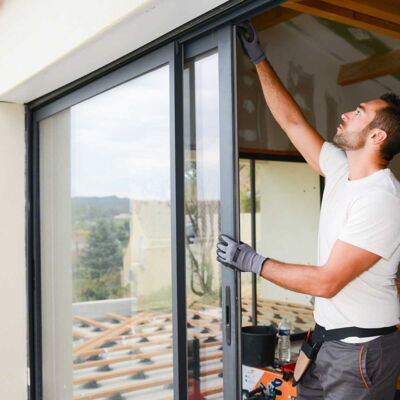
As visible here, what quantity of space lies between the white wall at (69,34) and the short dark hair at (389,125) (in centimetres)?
72

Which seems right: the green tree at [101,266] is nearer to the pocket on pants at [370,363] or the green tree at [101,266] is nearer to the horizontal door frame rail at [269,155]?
the pocket on pants at [370,363]

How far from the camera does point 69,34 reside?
2502mm

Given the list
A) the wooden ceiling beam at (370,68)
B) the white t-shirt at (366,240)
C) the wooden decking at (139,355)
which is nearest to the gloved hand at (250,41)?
the white t-shirt at (366,240)

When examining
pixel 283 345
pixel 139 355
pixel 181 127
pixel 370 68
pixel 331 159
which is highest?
pixel 370 68

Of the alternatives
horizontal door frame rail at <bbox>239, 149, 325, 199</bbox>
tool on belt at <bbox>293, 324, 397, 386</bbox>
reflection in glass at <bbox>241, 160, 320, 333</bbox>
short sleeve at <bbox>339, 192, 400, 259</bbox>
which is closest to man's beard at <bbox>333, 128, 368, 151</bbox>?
short sleeve at <bbox>339, 192, 400, 259</bbox>

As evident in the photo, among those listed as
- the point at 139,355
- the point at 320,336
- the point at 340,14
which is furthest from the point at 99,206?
the point at 340,14

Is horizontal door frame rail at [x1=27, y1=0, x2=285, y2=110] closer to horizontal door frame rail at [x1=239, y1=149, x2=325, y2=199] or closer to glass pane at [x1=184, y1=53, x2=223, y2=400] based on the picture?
glass pane at [x1=184, y1=53, x2=223, y2=400]

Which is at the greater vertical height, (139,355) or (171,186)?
(171,186)

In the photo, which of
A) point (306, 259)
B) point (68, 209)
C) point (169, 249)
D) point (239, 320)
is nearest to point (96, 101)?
point (68, 209)

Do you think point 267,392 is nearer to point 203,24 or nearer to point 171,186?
point 171,186

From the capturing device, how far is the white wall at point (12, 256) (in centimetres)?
349

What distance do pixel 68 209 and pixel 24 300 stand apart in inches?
26.2

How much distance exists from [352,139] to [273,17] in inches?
129

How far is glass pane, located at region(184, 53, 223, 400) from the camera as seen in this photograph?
85.8 inches
